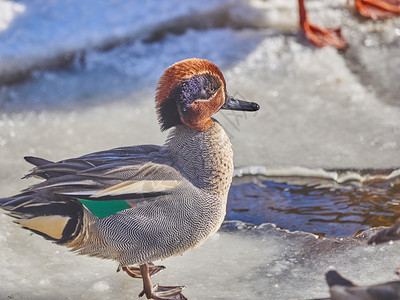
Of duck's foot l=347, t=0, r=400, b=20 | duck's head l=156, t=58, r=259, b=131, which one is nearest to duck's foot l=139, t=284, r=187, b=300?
duck's head l=156, t=58, r=259, b=131

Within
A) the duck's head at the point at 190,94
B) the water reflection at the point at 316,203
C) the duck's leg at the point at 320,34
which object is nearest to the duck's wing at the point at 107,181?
the duck's head at the point at 190,94

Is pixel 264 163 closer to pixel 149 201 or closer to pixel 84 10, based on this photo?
pixel 149 201

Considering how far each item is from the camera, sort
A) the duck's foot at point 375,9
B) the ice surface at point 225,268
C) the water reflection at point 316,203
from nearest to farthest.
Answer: the ice surface at point 225,268 → the water reflection at point 316,203 → the duck's foot at point 375,9

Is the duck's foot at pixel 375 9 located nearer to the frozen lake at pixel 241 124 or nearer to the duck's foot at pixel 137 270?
the frozen lake at pixel 241 124

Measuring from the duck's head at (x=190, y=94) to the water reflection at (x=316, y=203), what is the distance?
3.14 ft

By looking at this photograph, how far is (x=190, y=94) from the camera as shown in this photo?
2785 mm

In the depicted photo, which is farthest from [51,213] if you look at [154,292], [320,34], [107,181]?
[320,34]

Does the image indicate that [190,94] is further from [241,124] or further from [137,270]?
[241,124]

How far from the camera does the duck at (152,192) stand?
2738mm

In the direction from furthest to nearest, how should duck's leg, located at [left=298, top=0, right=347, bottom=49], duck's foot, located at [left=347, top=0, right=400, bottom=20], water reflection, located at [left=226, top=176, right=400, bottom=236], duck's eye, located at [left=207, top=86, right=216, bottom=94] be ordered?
duck's foot, located at [left=347, top=0, right=400, bottom=20]
duck's leg, located at [left=298, top=0, right=347, bottom=49]
water reflection, located at [left=226, top=176, right=400, bottom=236]
duck's eye, located at [left=207, top=86, right=216, bottom=94]

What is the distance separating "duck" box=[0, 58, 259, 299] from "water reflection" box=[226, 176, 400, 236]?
0.83 m

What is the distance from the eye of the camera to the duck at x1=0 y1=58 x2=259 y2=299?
2738 millimetres

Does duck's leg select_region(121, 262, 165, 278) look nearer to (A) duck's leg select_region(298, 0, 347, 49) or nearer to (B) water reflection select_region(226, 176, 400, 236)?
(B) water reflection select_region(226, 176, 400, 236)

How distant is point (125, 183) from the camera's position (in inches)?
107
